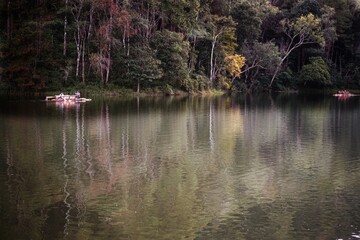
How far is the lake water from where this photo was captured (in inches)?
423

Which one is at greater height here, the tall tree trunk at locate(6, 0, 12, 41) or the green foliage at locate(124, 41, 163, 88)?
the tall tree trunk at locate(6, 0, 12, 41)

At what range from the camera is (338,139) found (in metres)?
23.3

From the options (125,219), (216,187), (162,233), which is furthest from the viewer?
(216,187)

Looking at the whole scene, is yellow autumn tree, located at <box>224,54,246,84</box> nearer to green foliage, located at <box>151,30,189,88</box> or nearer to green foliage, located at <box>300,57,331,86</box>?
green foliage, located at <box>151,30,189,88</box>

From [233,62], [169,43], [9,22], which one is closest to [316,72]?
[233,62]

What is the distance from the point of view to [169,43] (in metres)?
52.8

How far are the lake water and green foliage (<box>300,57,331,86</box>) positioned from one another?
42.6 m

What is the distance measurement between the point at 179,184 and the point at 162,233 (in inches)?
159

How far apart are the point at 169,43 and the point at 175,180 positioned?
39.2 meters

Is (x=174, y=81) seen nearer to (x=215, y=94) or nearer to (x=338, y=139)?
(x=215, y=94)

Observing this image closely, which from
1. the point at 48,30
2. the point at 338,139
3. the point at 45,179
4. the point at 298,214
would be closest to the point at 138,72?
the point at 48,30

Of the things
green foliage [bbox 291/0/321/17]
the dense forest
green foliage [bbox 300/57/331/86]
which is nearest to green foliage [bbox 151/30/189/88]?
the dense forest

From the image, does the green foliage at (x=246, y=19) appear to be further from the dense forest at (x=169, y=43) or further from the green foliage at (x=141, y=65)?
the green foliage at (x=141, y=65)

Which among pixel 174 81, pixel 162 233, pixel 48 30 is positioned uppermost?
pixel 48 30
